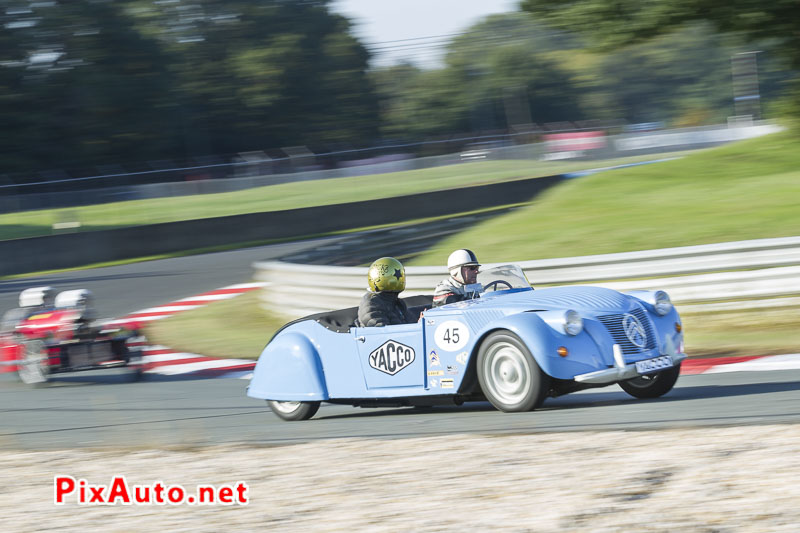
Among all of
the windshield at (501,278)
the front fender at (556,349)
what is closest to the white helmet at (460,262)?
the windshield at (501,278)

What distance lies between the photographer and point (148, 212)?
1067 inches

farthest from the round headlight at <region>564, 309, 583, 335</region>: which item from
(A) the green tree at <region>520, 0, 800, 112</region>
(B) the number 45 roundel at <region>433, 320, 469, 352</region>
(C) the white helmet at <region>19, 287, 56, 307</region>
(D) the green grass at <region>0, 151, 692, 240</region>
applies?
(D) the green grass at <region>0, 151, 692, 240</region>

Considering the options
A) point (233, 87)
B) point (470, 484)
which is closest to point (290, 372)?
point (470, 484)

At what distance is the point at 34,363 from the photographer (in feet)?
38.9

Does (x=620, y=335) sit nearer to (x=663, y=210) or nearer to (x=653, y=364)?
(x=653, y=364)

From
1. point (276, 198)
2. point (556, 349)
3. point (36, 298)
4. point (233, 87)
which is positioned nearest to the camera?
point (556, 349)

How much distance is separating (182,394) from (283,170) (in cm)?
2408

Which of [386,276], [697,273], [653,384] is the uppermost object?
[386,276]

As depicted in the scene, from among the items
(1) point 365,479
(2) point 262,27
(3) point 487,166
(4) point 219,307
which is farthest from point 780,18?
(2) point 262,27

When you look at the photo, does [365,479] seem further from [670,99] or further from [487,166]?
[670,99]

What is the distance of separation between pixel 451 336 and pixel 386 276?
86cm

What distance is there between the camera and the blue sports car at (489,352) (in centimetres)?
690

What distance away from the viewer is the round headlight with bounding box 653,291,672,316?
24.7 ft

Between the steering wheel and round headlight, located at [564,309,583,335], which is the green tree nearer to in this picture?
the steering wheel
